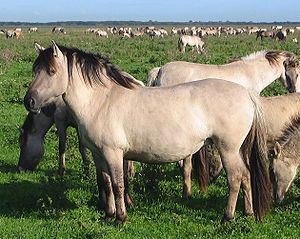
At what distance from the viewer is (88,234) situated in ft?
20.0

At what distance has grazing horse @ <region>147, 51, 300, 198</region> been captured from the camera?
9.83m

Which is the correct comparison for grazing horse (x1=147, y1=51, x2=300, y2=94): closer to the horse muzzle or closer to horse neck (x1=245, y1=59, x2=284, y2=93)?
horse neck (x1=245, y1=59, x2=284, y2=93)

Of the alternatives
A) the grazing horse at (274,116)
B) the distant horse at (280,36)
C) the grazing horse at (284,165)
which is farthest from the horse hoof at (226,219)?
the distant horse at (280,36)

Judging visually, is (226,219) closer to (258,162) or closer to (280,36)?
(258,162)

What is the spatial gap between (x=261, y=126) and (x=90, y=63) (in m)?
2.25

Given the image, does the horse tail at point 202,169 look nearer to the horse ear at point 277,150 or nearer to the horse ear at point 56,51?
the horse ear at point 277,150

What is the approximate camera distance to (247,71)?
1027cm

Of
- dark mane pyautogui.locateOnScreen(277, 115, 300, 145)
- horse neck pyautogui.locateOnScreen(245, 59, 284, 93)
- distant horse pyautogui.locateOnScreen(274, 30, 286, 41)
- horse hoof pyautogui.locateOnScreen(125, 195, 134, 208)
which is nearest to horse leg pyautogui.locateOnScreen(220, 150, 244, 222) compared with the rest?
dark mane pyautogui.locateOnScreen(277, 115, 300, 145)

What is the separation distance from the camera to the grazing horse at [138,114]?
6.29 meters

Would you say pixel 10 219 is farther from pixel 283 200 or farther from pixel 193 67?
pixel 193 67

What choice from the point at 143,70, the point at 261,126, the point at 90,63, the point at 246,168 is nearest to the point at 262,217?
the point at 246,168

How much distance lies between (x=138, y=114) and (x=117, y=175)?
0.76 metres

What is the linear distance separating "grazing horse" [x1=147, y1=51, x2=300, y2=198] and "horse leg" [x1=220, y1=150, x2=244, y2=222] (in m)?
3.39

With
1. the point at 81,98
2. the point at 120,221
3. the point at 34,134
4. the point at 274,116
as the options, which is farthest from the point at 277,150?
the point at 34,134
